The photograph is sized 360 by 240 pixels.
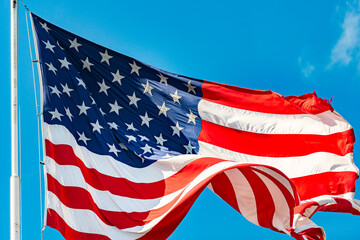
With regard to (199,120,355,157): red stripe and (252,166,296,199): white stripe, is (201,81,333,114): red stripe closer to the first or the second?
(199,120,355,157): red stripe

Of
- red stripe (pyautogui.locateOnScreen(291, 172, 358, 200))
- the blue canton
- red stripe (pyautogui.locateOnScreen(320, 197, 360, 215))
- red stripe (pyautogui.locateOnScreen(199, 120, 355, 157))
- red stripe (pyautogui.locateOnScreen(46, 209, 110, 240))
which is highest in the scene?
the blue canton

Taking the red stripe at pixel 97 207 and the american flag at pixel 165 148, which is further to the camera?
the american flag at pixel 165 148

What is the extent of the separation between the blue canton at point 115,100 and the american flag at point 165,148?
0.03m

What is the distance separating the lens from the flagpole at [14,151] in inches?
412

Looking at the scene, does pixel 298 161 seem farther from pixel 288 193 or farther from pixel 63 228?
pixel 63 228

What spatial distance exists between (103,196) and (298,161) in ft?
16.4

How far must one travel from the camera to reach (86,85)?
14.1 m

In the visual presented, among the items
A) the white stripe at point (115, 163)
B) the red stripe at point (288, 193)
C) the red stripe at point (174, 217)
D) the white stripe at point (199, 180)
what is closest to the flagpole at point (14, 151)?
the white stripe at point (115, 163)

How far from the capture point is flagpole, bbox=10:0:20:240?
10.5 meters

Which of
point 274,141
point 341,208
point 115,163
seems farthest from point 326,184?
point 115,163

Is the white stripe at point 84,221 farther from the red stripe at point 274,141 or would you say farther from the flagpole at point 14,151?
the red stripe at point 274,141

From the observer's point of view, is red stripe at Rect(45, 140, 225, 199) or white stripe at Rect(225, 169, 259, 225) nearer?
red stripe at Rect(45, 140, 225, 199)

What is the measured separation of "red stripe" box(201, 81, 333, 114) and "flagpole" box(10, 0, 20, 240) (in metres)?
5.25

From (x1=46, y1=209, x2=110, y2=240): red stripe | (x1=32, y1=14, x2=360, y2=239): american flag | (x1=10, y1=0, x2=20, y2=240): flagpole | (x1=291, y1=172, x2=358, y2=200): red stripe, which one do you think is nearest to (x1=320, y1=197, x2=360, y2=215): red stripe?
(x1=32, y1=14, x2=360, y2=239): american flag
